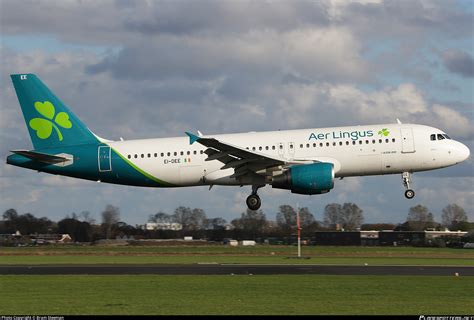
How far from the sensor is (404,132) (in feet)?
Result: 150

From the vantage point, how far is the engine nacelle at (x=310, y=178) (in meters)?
44.3

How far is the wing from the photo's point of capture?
144 ft

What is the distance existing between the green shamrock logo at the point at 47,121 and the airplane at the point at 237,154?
2.4 inches

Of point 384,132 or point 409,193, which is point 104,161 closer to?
point 384,132

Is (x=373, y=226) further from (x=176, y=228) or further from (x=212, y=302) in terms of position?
(x=212, y=302)

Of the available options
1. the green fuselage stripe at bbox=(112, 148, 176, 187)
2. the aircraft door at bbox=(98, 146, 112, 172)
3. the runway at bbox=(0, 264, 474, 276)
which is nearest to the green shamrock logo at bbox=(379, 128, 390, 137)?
the runway at bbox=(0, 264, 474, 276)

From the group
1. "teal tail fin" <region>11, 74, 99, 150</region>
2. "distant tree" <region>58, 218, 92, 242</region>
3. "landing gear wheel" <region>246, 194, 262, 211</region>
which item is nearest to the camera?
"landing gear wheel" <region>246, 194, 262, 211</region>

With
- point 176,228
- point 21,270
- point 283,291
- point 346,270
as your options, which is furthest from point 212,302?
point 176,228

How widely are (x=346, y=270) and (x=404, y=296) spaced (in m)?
11.6

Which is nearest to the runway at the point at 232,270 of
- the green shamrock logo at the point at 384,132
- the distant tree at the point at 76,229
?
the green shamrock logo at the point at 384,132

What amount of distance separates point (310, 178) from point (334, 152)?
92.0 inches

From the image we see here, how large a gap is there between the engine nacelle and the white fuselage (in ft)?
2.62

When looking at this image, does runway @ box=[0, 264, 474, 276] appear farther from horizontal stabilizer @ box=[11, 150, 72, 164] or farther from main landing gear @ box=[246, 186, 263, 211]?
horizontal stabilizer @ box=[11, 150, 72, 164]

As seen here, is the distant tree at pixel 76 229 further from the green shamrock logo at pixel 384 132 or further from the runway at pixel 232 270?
the green shamrock logo at pixel 384 132
